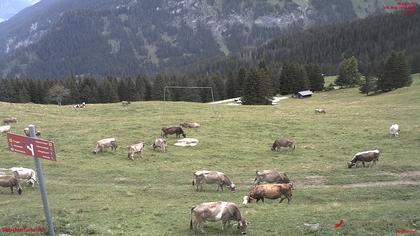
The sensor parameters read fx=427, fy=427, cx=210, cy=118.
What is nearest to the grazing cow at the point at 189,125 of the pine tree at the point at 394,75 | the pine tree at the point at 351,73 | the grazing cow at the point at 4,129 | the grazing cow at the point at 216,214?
the grazing cow at the point at 4,129

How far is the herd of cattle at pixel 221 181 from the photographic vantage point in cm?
2078

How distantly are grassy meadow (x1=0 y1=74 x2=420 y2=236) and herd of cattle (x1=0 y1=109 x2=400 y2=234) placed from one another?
0.68 metres

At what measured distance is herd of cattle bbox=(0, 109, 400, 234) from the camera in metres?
20.8

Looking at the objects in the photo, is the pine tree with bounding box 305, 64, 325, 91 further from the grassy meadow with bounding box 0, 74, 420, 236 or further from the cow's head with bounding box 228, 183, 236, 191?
the cow's head with bounding box 228, 183, 236, 191

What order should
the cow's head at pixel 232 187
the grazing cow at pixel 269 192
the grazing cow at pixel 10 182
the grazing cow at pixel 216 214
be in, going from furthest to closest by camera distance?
the cow's head at pixel 232 187
the grazing cow at pixel 10 182
the grazing cow at pixel 269 192
the grazing cow at pixel 216 214

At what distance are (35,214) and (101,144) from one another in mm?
20470

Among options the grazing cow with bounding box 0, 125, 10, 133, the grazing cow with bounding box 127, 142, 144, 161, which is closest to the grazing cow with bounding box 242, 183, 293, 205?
the grazing cow with bounding box 127, 142, 144, 161

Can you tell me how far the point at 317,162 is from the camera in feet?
131

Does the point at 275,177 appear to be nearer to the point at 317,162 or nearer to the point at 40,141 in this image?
the point at 317,162

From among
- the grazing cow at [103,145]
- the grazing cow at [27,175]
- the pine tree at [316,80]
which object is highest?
the grazing cow at [27,175]

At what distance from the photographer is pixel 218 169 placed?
37.8 m

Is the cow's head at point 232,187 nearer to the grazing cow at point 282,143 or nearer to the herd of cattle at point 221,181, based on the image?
the herd of cattle at point 221,181

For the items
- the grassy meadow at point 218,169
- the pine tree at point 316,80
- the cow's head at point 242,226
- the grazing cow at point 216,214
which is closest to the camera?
the cow's head at point 242,226

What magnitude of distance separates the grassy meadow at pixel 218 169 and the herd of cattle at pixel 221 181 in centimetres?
68
